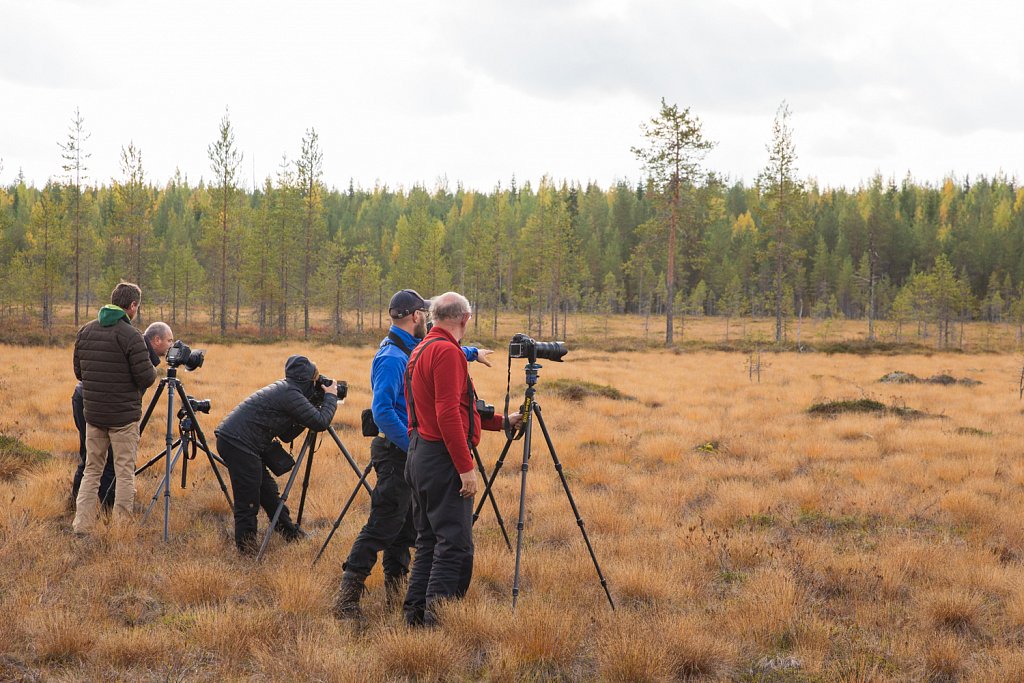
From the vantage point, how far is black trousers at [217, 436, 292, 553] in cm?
534

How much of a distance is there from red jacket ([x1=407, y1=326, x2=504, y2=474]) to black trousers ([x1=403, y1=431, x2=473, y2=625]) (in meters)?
0.11

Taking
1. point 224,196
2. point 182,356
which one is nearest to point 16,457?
point 182,356

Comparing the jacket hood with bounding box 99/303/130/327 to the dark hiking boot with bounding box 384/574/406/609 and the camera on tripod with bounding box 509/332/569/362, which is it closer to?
the dark hiking boot with bounding box 384/574/406/609

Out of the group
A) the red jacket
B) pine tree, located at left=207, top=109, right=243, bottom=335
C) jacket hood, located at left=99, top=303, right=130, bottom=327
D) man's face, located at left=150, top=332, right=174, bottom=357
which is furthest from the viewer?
pine tree, located at left=207, top=109, right=243, bottom=335

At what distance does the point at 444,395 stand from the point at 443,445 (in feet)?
1.19

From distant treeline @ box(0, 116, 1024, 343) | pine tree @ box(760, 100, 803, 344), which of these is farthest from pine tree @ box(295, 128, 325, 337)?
pine tree @ box(760, 100, 803, 344)

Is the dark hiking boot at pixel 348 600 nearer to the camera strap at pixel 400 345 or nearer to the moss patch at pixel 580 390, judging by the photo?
the camera strap at pixel 400 345

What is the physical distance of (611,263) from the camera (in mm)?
81625

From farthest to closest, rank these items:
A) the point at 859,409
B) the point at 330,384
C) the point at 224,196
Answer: the point at 224,196, the point at 859,409, the point at 330,384

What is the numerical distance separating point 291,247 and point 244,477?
44.7 metres

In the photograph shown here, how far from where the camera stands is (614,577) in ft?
16.7

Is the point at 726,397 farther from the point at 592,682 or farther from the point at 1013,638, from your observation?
the point at 592,682

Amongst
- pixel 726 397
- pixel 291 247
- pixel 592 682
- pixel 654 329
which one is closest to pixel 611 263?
pixel 654 329

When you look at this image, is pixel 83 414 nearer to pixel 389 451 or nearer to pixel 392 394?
pixel 389 451
